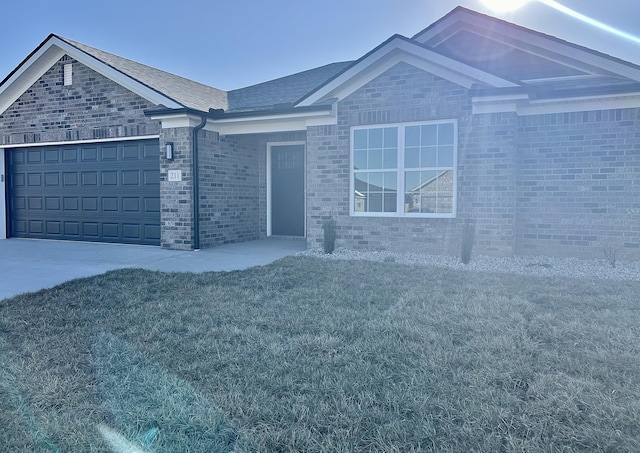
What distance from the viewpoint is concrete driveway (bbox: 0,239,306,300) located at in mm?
7148

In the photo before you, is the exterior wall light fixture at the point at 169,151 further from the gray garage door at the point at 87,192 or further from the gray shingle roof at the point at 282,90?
the gray shingle roof at the point at 282,90

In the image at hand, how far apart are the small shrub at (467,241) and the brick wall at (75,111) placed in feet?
24.2

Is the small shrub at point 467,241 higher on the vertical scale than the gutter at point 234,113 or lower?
lower

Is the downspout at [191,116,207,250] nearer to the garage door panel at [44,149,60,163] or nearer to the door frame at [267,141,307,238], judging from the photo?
the door frame at [267,141,307,238]

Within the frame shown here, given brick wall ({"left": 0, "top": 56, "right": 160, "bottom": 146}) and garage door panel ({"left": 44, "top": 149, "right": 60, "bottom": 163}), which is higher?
brick wall ({"left": 0, "top": 56, "right": 160, "bottom": 146})

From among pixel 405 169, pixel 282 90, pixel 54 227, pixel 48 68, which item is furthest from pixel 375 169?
pixel 48 68

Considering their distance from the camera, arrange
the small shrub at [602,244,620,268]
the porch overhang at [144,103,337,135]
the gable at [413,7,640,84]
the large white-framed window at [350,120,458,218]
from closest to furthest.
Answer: the small shrub at [602,244,620,268], the large white-framed window at [350,120,458,218], the gable at [413,7,640,84], the porch overhang at [144,103,337,135]

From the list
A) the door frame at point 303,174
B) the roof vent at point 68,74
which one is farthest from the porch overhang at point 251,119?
the roof vent at point 68,74

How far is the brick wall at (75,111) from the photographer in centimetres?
1091

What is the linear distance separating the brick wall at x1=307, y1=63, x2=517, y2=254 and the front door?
2223 mm

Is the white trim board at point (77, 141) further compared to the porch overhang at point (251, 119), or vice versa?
the white trim board at point (77, 141)

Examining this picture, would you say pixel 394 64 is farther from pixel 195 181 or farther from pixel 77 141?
pixel 77 141

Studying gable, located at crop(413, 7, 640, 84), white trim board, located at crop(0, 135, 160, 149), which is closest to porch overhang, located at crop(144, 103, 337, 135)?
white trim board, located at crop(0, 135, 160, 149)

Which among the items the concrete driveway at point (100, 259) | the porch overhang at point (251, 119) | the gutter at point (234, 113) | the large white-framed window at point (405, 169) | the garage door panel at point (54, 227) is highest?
the gutter at point (234, 113)
